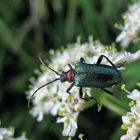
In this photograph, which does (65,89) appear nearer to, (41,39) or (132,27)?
(132,27)

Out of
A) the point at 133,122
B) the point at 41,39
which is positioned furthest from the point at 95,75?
the point at 41,39

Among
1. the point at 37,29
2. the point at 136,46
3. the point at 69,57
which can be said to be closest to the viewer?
the point at 69,57

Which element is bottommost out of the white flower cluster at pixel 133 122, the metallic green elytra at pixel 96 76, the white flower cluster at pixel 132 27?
the white flower cluster at pixel 133 122

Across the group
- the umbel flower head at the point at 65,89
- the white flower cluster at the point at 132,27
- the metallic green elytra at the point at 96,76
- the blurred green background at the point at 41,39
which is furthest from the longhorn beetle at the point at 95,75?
the blurred green background at the point at 41,39

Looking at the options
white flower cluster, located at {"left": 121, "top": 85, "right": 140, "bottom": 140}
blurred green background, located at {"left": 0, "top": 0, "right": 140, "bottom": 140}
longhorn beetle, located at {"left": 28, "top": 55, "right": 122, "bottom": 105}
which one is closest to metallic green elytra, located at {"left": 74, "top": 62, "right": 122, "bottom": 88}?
longhorn beetle, located at {"left": 28, "top": 55, "right": 122, "bottom": 105}

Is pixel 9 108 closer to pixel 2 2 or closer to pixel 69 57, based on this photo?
pixel 2 2

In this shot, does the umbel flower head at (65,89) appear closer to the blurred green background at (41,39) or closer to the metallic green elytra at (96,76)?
the metallic green elytra at (96,76)

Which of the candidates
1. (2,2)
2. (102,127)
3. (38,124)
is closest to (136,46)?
(102,127)
